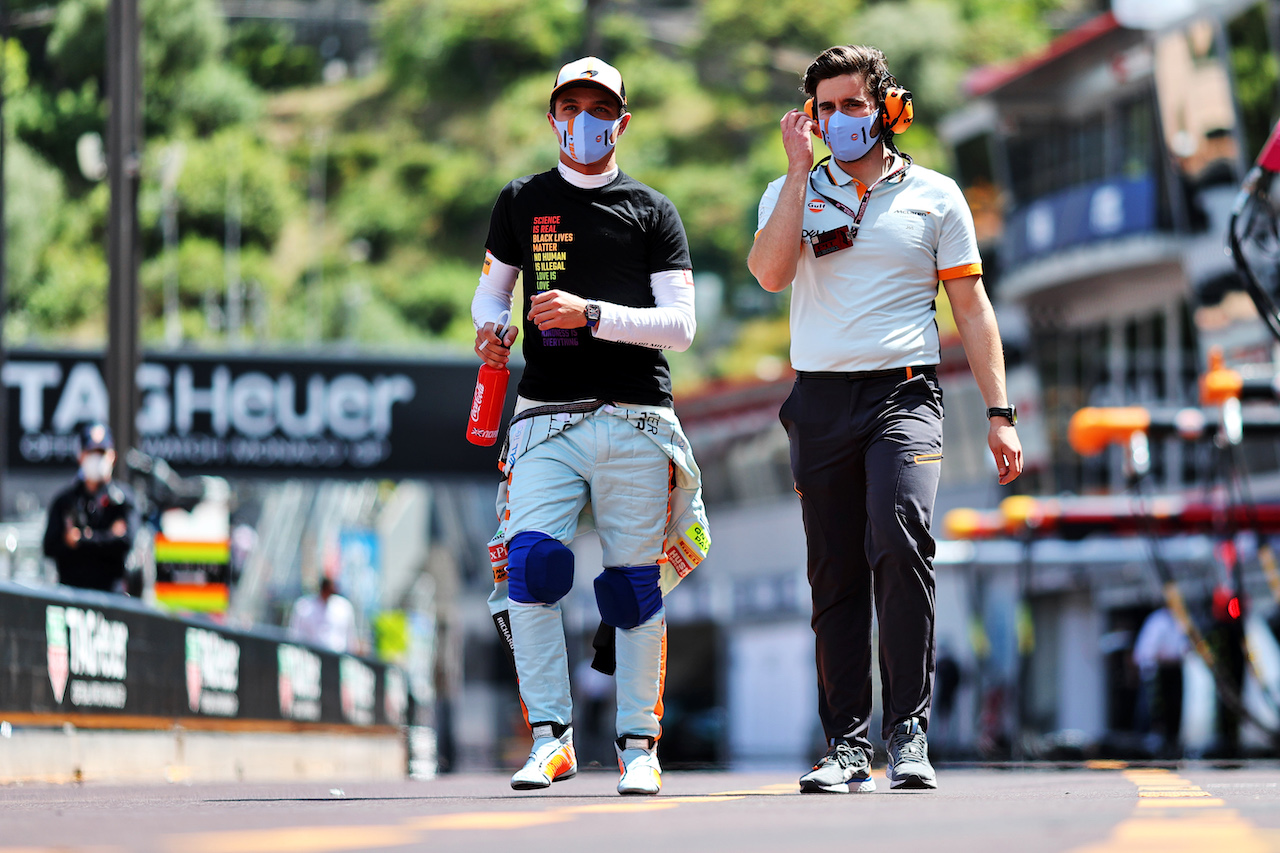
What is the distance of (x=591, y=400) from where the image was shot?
614cm

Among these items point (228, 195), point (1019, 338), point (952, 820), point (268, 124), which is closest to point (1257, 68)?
point (1019, 338)

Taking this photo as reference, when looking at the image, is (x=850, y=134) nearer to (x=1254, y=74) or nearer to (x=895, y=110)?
(x=895, y=110)

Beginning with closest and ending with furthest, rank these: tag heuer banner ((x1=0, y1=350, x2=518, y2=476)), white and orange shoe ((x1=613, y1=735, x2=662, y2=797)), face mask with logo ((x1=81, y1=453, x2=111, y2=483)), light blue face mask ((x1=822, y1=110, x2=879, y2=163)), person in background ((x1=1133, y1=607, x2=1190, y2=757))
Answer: white and orange shoe ((x1=613, y1=735, x2=662, y2=797))
light blue face mask ((x1=822, y1=110, x2=879, y2=163))
face mask with logo ((x1=81, y1=453, x2=111, y2=483))
person in background ((x1=1133, y1=607, x2=1190, y2=757))
tag heuer banner ((x1=0, y1=350, x2=518, y2=476))

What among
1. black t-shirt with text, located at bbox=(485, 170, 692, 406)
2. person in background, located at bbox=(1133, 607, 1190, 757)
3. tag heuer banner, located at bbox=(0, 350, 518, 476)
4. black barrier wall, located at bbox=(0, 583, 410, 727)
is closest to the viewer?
black t-shirt with text, located at bbox=(485, 170, 692, 406)

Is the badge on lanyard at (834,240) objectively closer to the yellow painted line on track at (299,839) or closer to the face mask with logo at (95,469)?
the yellow painted line on track at (299,839)

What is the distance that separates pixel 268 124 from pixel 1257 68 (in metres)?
107

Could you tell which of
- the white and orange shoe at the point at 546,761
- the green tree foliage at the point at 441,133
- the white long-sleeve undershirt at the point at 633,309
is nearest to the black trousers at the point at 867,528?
the white long-sleeve undershirt at the point at 633,309

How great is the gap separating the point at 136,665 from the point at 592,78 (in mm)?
5109

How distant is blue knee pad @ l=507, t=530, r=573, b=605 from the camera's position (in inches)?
232

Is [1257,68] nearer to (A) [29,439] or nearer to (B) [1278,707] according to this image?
(B) [1278,707]

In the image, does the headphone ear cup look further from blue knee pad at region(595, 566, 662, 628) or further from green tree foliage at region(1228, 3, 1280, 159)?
green tree foliage at region(1228, 3, 1280, 159)

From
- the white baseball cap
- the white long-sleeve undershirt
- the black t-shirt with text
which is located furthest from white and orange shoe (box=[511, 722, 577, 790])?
the white baseball cap

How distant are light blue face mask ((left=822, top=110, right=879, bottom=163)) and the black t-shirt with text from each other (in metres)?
0.54

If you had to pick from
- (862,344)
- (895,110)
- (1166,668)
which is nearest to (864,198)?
(895,110)
